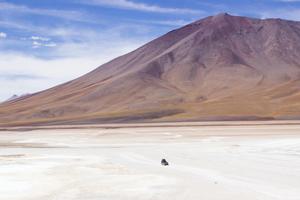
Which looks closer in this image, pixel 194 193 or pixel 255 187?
pixel 194 193

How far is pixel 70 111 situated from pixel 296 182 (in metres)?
161

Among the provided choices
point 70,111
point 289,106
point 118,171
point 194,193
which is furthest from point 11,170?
point 70,111

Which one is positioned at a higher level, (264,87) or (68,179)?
(264,87)

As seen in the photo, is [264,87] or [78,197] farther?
[264,87]

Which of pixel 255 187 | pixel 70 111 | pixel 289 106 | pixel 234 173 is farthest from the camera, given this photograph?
pixel 70 111

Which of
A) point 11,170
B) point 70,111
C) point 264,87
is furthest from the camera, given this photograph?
point 264,87

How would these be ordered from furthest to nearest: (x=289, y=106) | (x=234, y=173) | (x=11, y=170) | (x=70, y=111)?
(x=70, y=111) < (x=289, y=106) < (x=11, y=170) < (x=234, y=173)

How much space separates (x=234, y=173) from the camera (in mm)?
22094

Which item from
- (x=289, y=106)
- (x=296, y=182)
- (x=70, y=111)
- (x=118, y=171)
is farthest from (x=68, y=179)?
(x=70, y=111)

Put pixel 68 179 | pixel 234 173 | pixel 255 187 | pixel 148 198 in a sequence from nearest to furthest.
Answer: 1. pixel 148 198
2. pixel 255 187
3. pixel 68 179
4. pixel 234 173

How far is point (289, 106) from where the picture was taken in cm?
14125

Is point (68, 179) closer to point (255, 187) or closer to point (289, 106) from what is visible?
point (255, 187)

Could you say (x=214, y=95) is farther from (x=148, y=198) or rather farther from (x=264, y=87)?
(x=148, y=198)

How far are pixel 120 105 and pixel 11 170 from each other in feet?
509
